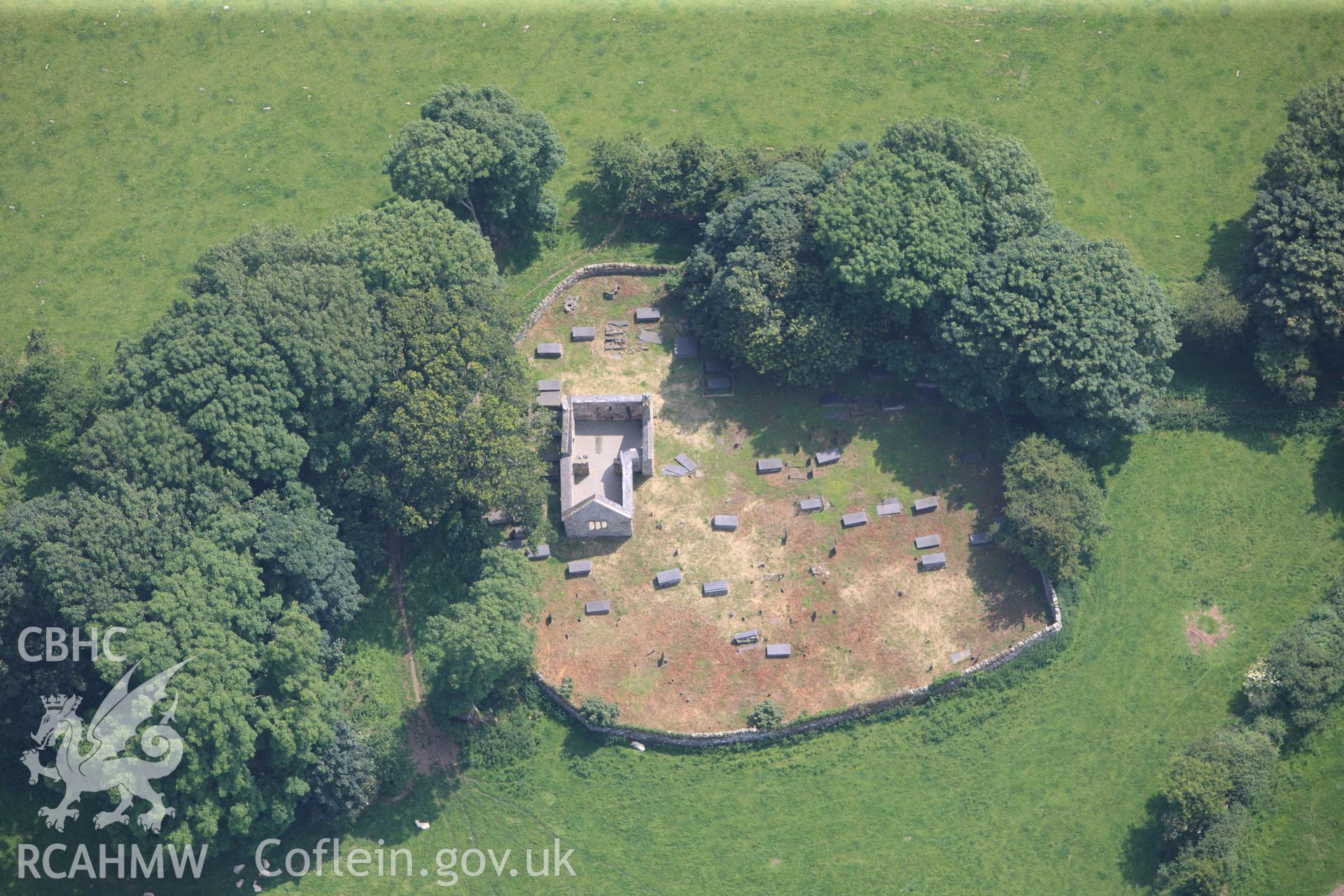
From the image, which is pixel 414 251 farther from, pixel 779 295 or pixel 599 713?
pixel 599 713

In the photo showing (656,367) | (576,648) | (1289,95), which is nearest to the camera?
(576,648)

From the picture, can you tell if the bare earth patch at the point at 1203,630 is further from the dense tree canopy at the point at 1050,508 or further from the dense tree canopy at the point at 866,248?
the dense tree canopy at the point at 866,248

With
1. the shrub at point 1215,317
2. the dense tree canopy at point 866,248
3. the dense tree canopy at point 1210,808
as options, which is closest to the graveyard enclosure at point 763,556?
the dense tree canopy at point 866,248

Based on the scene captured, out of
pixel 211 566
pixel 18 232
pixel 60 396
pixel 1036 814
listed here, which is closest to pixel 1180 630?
pixel 1036 814

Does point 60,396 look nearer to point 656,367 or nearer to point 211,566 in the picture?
point 211,566

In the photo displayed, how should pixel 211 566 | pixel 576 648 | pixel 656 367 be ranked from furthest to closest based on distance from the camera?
pixel 656 367 < pixel 576 648 < pixel 211 566

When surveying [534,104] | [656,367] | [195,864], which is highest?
[534,104]
